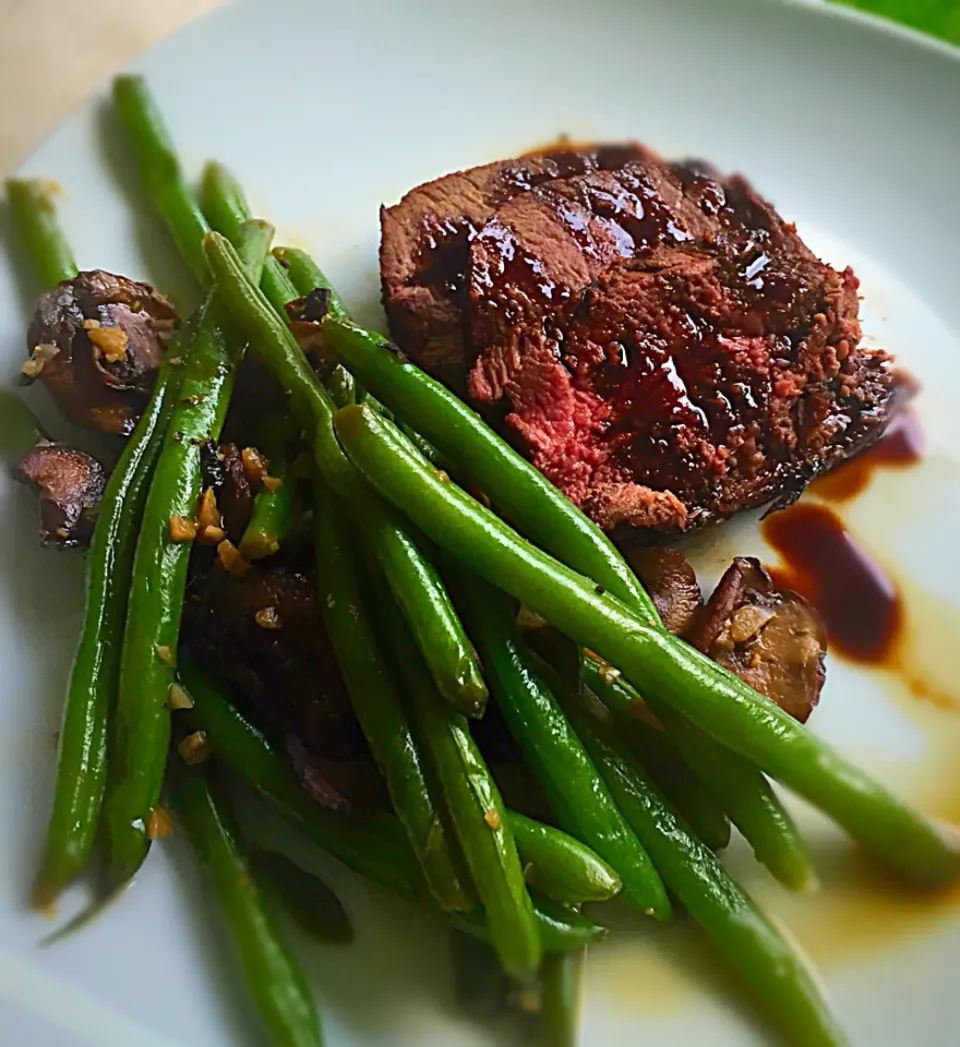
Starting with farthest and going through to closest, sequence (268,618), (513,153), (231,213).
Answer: (513,153) < (231,213) < (268,618)

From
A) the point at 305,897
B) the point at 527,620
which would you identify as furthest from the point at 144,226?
the point at 305,897

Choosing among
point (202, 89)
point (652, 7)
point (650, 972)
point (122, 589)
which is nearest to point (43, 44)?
point (202, 89)

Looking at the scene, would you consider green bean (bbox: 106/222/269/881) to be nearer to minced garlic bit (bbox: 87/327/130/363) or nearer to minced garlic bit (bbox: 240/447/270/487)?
minced garlic bit (bbox: 240/447/270/487)

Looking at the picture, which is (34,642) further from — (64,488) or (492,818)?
(492,818)

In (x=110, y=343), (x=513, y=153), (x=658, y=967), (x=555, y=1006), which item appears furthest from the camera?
(x=513, y=153)

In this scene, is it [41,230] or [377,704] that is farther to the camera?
[41,230]

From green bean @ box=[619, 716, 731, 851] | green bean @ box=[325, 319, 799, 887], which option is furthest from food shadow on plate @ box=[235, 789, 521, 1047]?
green bean @ box=[325, 319, 799, 887]

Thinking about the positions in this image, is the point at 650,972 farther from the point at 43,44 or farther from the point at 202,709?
the point at 43,44
